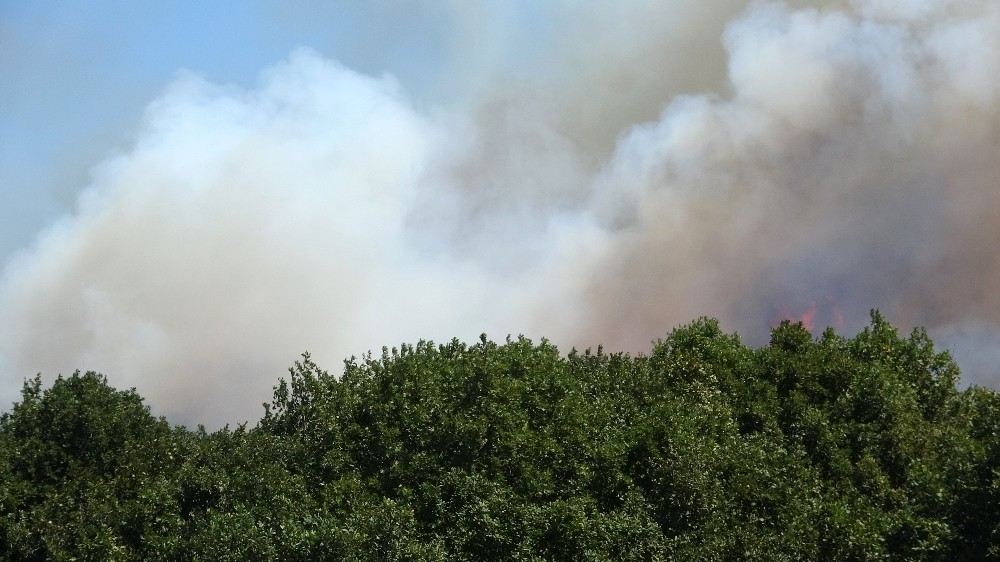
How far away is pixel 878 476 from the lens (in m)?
41.8

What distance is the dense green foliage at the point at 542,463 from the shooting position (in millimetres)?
36375

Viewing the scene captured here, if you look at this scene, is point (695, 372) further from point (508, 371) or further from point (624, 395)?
point (508, 371)

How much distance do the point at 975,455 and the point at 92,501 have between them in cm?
3126

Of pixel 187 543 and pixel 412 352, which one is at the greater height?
pixel 412 352

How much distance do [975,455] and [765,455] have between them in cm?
807

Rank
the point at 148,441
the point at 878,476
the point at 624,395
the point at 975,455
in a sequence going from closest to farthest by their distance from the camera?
1. the point at 975,455
2. the point at 878,476
3. the point at 624,395
4. the point at 148,441

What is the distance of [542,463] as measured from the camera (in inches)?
1542

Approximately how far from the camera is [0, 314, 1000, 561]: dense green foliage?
119 feet

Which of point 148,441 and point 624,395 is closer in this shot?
point 624,395

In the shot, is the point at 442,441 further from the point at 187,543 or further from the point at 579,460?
the point at 187,543

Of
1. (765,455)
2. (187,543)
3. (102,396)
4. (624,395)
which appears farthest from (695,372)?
(102,396)

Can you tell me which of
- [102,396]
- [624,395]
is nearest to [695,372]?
[624,395]

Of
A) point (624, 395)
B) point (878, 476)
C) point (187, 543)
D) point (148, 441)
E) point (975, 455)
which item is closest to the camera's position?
point (975, 455)

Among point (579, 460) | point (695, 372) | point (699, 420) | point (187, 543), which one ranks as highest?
point (695, 372)
